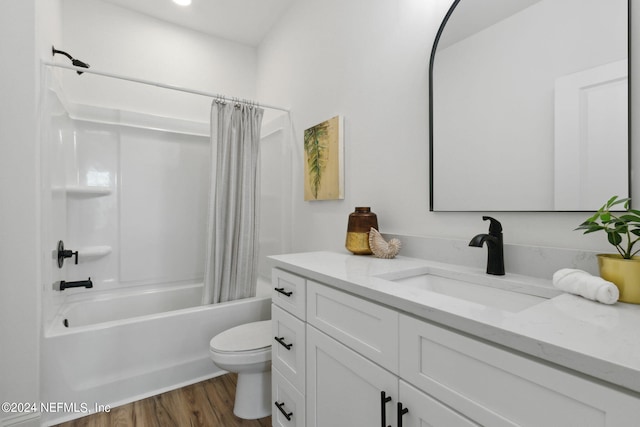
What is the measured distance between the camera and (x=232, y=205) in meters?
2.08

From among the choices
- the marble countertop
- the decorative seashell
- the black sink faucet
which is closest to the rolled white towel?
the marble countertop

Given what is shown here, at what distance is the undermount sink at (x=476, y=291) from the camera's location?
35.0 inches

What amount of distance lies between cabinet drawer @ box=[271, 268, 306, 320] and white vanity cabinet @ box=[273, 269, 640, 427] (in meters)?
0.02

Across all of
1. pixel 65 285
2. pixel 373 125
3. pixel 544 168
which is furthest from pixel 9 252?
pixel 544 168

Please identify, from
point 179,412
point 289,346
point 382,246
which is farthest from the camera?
point 179,412

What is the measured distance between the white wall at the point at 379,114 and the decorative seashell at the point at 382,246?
0.41 feet

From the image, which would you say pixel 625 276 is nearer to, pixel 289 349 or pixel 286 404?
pixel 289 349

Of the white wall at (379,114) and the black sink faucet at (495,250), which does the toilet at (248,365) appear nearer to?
the white wall at (379,114)

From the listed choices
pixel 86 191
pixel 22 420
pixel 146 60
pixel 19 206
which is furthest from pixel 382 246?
pixel 146 60

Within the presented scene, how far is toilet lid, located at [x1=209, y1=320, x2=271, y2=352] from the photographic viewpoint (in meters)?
1.57

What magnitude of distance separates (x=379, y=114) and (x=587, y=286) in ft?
3.78

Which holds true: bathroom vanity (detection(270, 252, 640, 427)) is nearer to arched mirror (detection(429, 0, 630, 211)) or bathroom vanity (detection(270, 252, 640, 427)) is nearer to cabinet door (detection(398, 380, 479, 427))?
cabinet door (detection(398, 380, 479, 427))

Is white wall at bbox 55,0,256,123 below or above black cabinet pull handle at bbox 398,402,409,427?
above

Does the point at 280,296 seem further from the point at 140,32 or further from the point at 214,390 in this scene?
the point at 140,32
